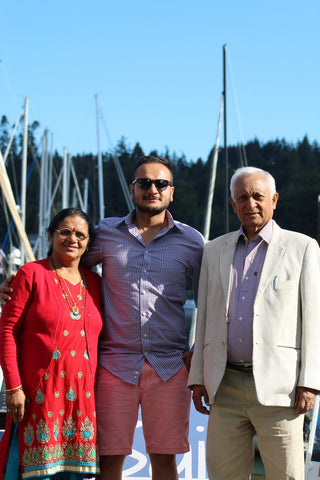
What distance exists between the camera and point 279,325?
9.81 feet

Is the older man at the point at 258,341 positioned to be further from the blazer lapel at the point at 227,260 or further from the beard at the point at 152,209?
the beard at the point at 152,209

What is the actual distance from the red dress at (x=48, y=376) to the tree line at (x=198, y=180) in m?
52.5

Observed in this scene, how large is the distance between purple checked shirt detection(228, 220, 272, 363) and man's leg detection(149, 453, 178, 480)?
737 mm

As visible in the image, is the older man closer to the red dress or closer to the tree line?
the red dress

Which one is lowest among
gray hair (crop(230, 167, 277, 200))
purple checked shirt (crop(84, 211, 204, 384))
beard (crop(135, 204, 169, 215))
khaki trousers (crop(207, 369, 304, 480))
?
khaki trousers (crop(207, 369, 304, 480))

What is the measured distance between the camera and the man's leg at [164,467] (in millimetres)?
3393

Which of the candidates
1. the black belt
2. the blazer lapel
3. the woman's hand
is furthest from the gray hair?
the woman's hand

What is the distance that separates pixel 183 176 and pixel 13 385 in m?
84.7

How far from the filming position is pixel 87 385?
127 inches

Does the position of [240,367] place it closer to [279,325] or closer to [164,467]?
[279,325]

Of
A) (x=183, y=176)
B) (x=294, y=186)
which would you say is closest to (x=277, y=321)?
(x=294, y=186)

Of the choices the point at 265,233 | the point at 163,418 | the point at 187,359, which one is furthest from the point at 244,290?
the point at 163,418

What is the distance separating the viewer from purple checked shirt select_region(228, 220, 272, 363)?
120 inches

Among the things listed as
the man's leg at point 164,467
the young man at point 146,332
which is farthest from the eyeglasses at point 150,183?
the man's leg at point 164,467
